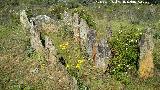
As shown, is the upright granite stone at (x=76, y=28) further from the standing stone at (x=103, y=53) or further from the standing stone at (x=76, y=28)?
the standing stone at (x=103, y=53)

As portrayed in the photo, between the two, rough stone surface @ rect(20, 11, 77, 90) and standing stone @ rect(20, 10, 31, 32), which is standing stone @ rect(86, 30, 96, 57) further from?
standing stone @ rect(20, 10, 31, 32)

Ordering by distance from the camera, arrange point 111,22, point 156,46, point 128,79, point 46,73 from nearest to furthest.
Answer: point 128,79, point 46,73, point 156,46, point 111,22

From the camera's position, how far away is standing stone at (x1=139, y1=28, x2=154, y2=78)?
17.2m

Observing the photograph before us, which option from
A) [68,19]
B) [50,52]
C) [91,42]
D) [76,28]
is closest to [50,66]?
[50,52]

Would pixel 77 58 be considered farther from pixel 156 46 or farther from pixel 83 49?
pixel 156 46

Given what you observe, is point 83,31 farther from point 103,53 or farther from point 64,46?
point 103,53

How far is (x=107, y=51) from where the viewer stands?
18.0m

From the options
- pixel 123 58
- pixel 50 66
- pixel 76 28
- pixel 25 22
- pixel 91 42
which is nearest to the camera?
pixel 123 58

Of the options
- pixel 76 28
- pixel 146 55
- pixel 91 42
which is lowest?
pixel 146 55

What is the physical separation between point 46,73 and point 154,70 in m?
5.55

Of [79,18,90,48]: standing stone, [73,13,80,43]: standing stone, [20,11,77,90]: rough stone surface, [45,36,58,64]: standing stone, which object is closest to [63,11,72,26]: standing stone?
[20,11,77,90]: rough stone surface

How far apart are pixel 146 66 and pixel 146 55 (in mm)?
595

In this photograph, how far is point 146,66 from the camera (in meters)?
17.6

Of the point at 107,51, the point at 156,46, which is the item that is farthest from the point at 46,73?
the point at 156,46
